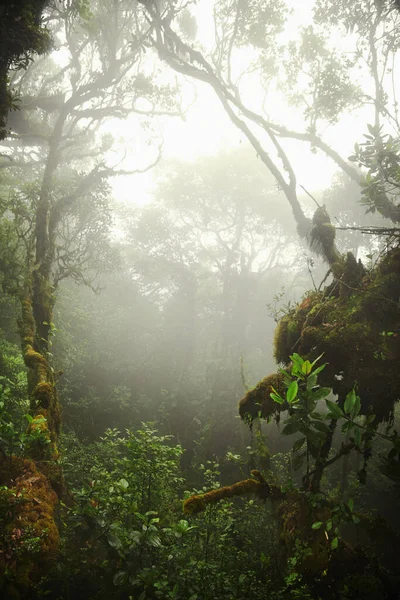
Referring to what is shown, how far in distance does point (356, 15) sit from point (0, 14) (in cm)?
1259

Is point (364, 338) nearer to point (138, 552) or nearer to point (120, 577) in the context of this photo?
point (138, 552)

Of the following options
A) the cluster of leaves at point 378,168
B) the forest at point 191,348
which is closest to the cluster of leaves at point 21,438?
the forest at point 191,348

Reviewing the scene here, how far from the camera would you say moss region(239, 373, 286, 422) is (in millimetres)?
3350

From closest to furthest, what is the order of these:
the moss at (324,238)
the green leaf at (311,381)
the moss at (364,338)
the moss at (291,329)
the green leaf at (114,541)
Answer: the green leaf at (311,381) < the green leaf at (114,541) < the moss at (364,338) < the moss at (291,329) < the moss at (324,238)

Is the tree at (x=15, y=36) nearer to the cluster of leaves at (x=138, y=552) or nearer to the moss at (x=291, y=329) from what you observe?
the moss at (x=291, y=329)

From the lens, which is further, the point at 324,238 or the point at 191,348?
the point at 191,348

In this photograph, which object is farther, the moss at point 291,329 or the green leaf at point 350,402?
the moss at point 291,329

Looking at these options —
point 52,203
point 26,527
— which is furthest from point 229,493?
point 52,203

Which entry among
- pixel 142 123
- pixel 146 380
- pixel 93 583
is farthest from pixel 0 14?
pixel 146 380

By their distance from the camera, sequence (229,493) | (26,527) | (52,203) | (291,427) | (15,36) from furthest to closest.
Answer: (52,203), (15,36), (229,493), (291,427), (26,527)

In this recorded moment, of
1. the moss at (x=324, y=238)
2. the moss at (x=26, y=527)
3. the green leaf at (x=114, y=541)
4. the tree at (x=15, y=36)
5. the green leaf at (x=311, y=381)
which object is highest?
the tree at (x=15, y=36)

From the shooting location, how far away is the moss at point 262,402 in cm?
335

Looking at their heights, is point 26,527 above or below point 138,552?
above

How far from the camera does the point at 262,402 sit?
3408 mm
